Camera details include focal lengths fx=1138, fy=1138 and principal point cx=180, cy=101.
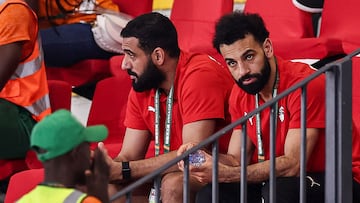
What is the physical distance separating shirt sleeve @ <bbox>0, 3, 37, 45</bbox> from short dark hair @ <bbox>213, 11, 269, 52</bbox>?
124 centimetres

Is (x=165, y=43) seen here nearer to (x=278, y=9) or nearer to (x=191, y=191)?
(x=191, y=191)

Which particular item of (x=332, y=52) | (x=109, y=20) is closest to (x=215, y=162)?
(x=332, y=52)

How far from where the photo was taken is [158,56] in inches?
213

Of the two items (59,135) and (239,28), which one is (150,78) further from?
(59,135)

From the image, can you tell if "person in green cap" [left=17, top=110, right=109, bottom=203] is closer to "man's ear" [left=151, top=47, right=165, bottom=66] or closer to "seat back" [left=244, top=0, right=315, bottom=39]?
"man's ear" [left=151, top=47, right=165, bottom=66]

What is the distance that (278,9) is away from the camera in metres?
6.52

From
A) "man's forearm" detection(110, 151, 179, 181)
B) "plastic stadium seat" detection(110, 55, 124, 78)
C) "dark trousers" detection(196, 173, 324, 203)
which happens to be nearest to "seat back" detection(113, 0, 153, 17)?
"plastic stadium seat" detection(110, 55, 124, 78)

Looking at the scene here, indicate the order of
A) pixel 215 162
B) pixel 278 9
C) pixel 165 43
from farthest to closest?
pixel 278 9 < pixel 165 43 < pixel 215 162

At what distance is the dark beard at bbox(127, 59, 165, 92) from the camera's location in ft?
17.6

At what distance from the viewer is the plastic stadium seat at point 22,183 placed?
17.5 feet

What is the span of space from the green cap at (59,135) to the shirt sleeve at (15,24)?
2.25 metres

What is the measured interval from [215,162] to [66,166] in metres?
0.91

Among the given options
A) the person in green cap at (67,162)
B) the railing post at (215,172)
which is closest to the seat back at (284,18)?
the railing post at (215,172)

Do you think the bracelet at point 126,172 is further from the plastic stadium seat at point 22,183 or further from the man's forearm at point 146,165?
the plastic stadium seat at point 22,183
